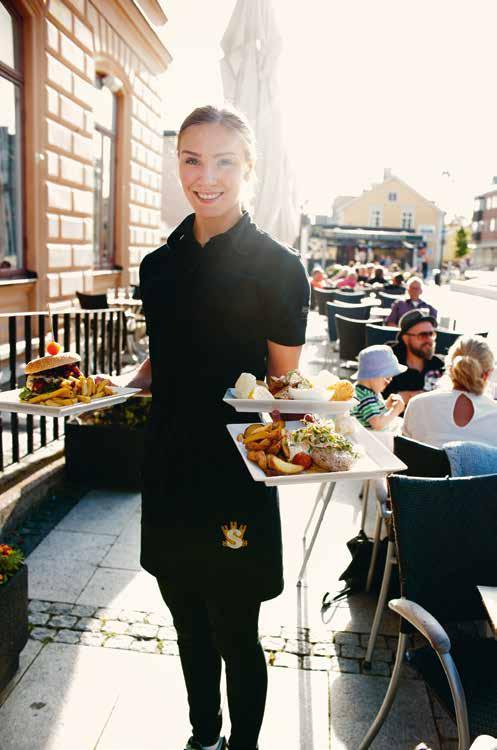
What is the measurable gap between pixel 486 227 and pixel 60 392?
92315 mm

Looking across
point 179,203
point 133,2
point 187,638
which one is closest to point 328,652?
point 187,638

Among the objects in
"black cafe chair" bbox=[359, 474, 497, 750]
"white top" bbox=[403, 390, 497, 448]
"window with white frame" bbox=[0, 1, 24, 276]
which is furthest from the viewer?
"window with white frame" bbox=[0, 1, 24, 276]

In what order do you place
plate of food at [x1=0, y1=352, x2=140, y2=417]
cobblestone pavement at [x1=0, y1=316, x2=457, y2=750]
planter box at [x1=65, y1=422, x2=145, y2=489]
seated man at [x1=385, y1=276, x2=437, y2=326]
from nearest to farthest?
plate of food at [x1=0, y1=352, x2=140, y2=417] → cobblestone pavement at [x1=0, y1=316, x2=457, y2=750] → planter box at [x1=65, y1=422, x2=145, y2=489] → seated man at [x1=385, y1=276, x2=437, y2=326]

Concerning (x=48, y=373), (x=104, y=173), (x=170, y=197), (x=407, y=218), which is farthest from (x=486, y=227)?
(x=48, y=373)

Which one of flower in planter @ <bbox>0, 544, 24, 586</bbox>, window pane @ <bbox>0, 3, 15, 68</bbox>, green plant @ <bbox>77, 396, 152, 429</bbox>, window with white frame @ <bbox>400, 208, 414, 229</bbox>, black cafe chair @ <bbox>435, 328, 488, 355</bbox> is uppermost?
window with white frame @ <bbox>400, 208, 414, 229</bbox>

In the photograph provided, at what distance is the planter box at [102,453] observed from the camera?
495 cm

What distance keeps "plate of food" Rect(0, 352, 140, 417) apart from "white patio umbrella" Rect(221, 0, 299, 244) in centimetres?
685

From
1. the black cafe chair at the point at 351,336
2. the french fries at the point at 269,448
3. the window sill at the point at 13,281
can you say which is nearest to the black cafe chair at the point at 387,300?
the black cafe chair at the point at 351,336

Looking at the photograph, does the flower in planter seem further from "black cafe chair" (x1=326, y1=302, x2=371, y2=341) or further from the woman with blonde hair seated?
"black cafe chair" (x1=326, y1=302, x2=371, y2=341)

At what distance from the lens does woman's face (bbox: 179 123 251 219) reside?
1894mm

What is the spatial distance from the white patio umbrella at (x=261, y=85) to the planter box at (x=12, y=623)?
23.2 feet

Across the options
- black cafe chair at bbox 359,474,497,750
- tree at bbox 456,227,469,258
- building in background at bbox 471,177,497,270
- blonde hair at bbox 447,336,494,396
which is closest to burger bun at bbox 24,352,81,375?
black cafe chair at bbox 359,474,497,750

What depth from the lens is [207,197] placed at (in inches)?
75.9

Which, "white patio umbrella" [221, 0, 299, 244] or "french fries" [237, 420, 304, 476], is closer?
"french fries" [237, 420, 304, 476]
